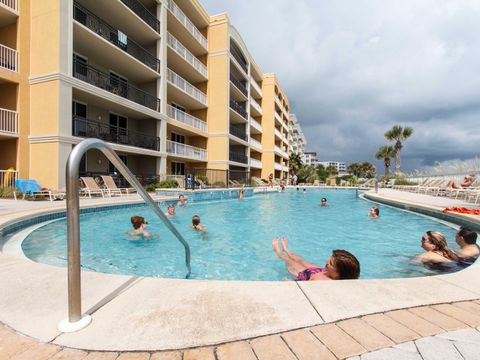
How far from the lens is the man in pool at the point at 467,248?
424 centimetres

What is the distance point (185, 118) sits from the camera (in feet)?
70.0

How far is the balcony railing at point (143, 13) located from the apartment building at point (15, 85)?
5.36 meters

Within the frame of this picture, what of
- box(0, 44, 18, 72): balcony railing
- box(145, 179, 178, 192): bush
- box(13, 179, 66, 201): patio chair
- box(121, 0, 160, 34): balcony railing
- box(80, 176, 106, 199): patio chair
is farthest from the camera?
box(145, 179, 178, 192): bush

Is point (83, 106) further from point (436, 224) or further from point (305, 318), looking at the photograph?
point (436, 224)

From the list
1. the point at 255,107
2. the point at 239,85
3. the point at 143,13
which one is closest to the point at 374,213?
the point at 143,13

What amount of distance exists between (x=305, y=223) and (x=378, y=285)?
783 cm

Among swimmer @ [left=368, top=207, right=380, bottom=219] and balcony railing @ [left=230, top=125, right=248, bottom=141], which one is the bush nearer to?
swimmer @ [left=368, top=207, right=380, bottom=219]

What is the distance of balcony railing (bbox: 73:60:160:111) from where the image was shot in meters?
13.4

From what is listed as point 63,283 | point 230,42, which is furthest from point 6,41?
point 230,42

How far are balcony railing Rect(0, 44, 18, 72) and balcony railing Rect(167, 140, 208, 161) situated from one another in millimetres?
9263

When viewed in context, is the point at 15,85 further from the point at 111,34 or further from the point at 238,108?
the point at 238,108

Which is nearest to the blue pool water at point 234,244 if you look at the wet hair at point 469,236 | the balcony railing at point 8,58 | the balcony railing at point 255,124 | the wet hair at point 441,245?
the wet hair at point 441,245

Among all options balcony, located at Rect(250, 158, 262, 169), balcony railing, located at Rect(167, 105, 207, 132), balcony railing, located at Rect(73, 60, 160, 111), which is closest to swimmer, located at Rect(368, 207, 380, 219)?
balcony railing, located at Rect(73, 60, 160, 111)

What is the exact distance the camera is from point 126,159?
1759cm
